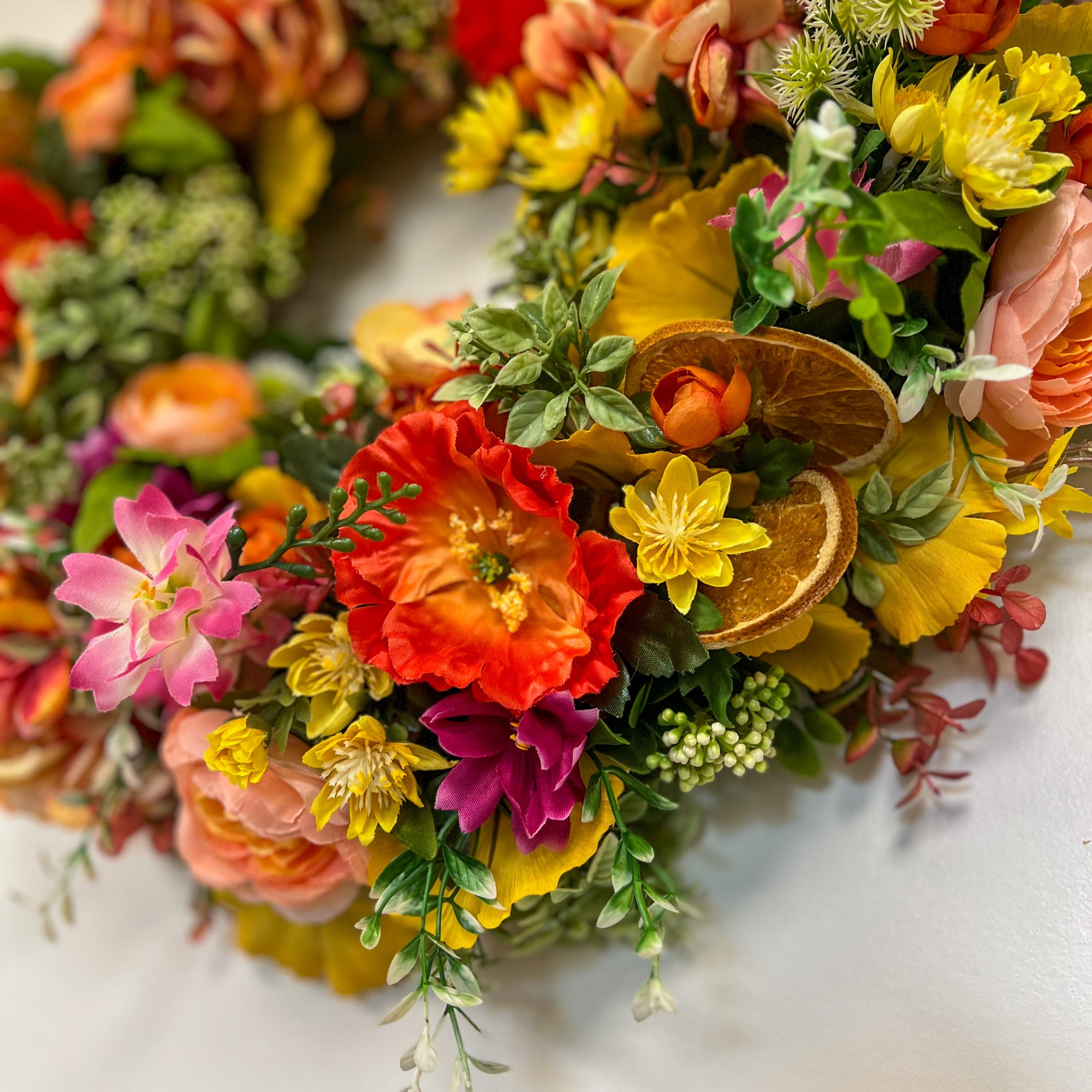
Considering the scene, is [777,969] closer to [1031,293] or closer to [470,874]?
[470,874]

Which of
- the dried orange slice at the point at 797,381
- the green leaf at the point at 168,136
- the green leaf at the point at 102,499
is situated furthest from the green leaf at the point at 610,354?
the green leaf at the point at 168,136

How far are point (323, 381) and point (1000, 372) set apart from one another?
0.63 metres

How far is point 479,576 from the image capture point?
572 millimetres

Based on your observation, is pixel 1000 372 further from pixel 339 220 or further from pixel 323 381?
pixel 339 220

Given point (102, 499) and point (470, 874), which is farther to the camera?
point (102, 499)

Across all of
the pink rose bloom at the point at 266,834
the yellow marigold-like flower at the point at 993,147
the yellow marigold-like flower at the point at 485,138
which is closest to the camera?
the yellow marigold-like flower at the point at 993,147

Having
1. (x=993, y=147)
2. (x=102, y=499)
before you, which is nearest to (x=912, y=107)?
(x=993, y=147)

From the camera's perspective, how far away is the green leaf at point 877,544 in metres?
0.59

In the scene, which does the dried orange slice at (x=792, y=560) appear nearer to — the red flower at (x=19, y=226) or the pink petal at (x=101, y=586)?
the pink petal at (x=101, y=586)

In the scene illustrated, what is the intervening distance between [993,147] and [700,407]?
22cm

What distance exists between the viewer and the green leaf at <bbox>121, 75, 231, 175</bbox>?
101 centimetres

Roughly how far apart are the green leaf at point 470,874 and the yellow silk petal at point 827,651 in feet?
0.81

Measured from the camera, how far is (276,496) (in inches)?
30.1

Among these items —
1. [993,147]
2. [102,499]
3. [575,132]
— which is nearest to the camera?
[993,147]
